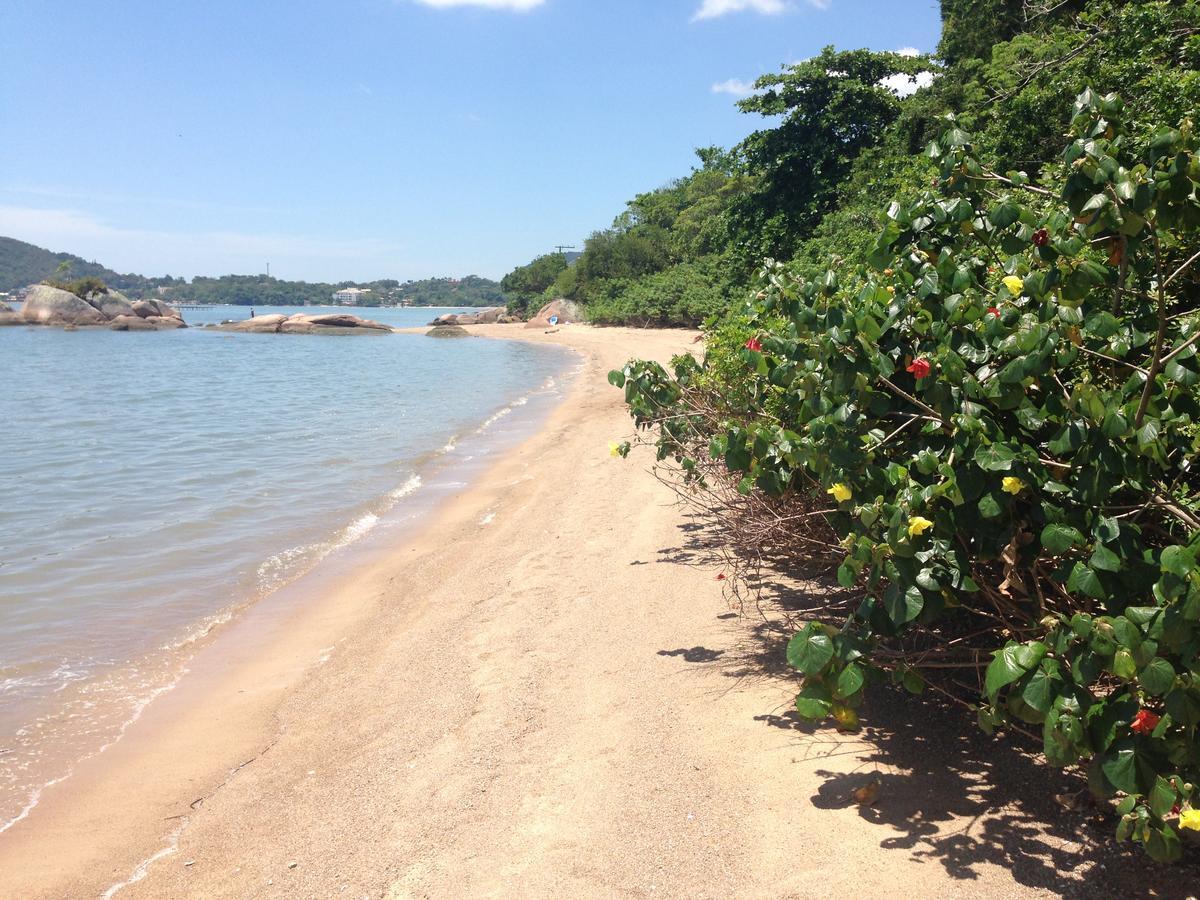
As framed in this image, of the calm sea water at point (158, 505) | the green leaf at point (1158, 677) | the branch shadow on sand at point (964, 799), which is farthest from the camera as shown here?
the calm sea water at point (158, 505)

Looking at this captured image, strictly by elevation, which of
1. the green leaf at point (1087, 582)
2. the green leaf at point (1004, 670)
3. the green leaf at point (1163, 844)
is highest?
the green leaf at point (1087, 582)

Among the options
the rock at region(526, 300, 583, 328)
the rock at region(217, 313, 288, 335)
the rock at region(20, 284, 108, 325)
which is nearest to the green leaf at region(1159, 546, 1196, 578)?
the rock at region(526, 300, 583, 328)

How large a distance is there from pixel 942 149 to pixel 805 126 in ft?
60.7

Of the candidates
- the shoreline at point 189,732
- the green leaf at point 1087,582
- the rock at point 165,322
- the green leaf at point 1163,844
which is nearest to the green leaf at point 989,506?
the green leaf at point 1087,582

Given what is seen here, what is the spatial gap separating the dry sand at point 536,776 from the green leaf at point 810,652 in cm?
67

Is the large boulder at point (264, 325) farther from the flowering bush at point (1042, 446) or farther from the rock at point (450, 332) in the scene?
the flowering bush at point (1042, 446)

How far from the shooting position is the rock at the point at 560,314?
55188 mm

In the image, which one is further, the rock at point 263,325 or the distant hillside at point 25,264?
the distant hillside at point 25,264

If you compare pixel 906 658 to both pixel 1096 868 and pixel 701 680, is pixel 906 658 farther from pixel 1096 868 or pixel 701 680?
pixel 701 680

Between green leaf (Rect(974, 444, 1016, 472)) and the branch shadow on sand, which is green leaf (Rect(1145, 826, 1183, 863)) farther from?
green leaf (Rect(974, 444, 1016, 472))

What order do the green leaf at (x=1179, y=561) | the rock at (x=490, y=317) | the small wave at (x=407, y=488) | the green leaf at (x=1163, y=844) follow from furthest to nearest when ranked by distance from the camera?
the rock at (x=490, y=317), the small wave at (x=407, y=488), the green leaf at (x=1163, y=844), the green leaf at (x=1179, y=561)

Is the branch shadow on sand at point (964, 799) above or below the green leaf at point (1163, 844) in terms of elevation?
below

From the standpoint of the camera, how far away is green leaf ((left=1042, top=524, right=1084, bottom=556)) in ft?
7.81

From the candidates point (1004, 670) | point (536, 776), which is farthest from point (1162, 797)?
point (536, 776)
